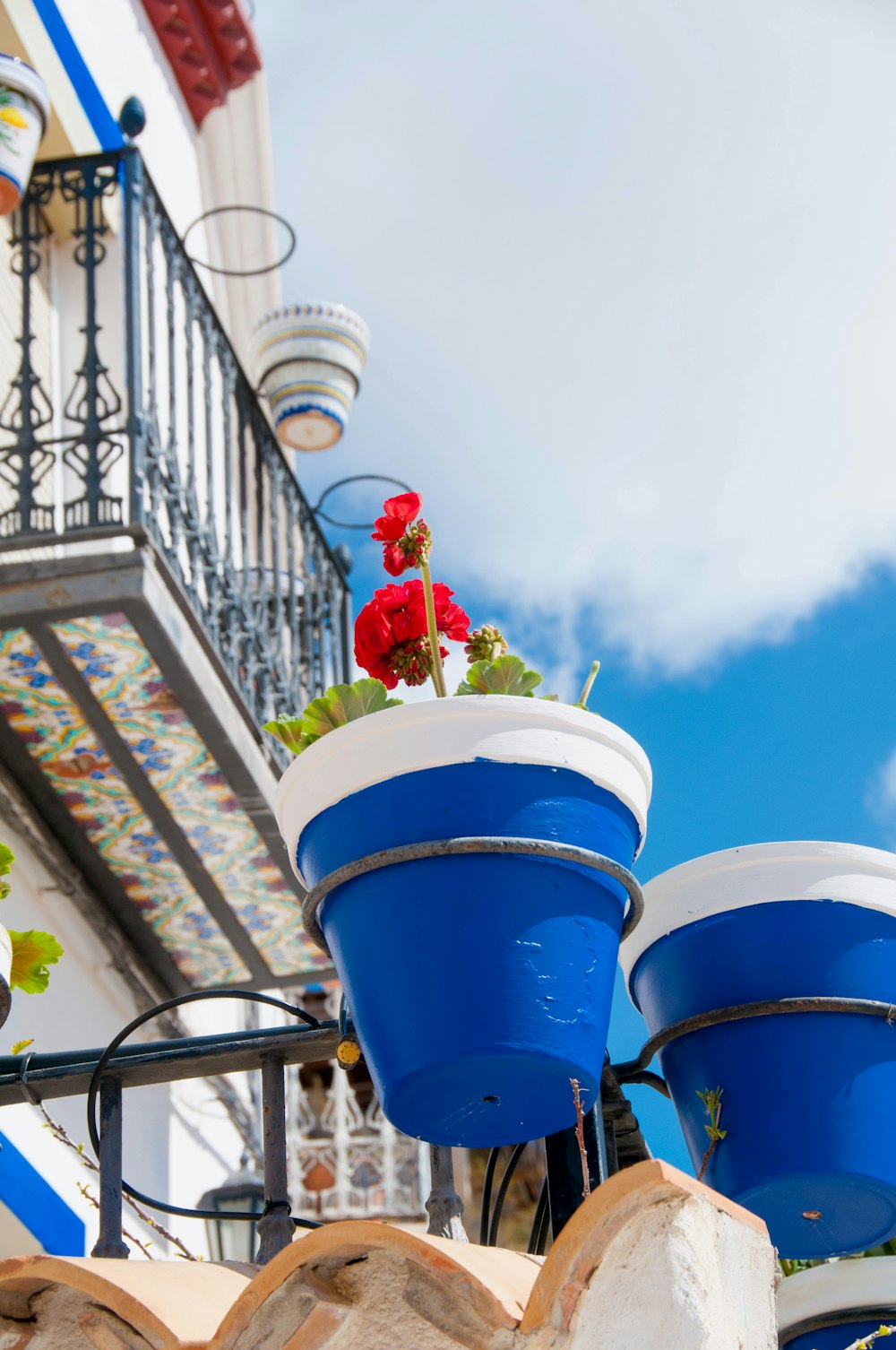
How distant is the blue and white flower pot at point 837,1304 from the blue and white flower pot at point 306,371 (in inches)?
233

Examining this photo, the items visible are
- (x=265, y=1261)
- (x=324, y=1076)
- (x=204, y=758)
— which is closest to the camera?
(x=265, y=1261)

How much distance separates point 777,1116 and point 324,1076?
10.6 metres

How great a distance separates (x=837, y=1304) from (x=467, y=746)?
122 cm

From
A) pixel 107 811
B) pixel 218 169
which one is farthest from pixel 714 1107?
pixel 218 169

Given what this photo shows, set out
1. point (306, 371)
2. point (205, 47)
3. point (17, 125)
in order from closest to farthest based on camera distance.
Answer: point (17, 125)
point (306, 371)
point (205, 47)

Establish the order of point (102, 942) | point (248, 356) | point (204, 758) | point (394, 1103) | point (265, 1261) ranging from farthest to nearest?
point (248, 356), point (102, 942), point (204, 758), point (265, 1261), point (394, 1103)

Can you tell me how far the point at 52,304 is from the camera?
23.2 feet

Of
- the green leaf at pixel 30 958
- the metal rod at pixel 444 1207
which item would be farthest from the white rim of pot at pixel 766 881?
the green leaf at pixel 30 958

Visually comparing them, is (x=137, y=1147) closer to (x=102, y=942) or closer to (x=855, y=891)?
(x=102, y=942)

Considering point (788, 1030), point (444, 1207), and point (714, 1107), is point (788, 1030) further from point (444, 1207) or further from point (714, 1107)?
point (444, 1207)

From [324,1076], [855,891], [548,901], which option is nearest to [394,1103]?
[548,901]

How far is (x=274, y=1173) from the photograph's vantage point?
225 cm

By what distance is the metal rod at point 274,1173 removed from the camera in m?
2.20

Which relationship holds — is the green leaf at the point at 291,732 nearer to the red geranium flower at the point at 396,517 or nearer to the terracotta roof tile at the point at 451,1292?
the red geranium flower at the point at 396,517
